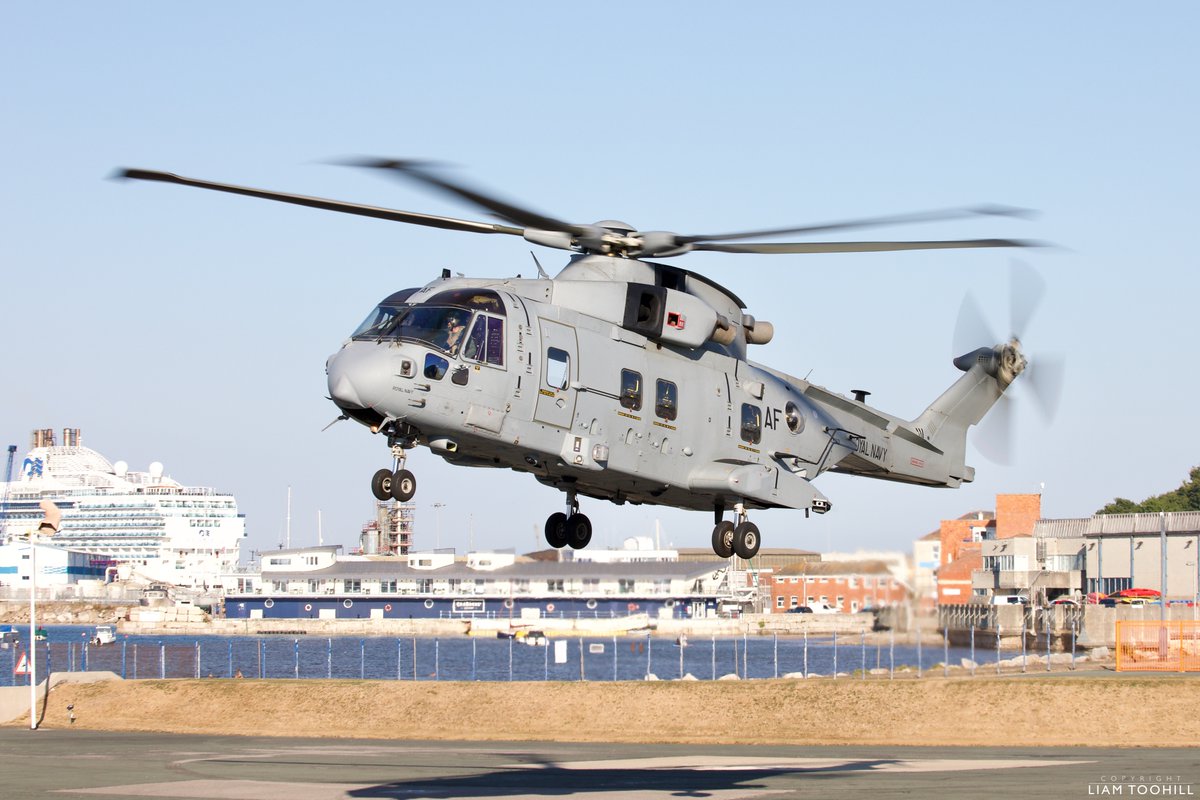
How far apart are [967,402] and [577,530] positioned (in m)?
8.77

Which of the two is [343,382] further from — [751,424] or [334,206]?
[751,424]

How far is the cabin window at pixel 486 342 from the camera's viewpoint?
67.5 ft

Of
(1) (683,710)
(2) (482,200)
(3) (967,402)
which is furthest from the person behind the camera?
(1) (683,710)

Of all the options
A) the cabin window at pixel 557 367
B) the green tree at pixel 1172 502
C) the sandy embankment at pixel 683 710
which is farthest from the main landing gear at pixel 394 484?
the green tree at pixel 1172 502

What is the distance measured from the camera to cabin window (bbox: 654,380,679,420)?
22.5 m

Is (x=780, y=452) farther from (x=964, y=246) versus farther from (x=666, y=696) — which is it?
(x=666, y=696)

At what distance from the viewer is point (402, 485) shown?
65.5 feet

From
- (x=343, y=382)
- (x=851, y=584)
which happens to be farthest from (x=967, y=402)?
(x=343, y=382)

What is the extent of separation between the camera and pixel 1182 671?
47094 mm

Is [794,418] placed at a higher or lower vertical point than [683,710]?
higher

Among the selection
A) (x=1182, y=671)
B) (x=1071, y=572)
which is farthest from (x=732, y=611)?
(x=1182, y=671)

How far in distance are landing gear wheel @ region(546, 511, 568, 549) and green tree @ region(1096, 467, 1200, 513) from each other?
12282cm

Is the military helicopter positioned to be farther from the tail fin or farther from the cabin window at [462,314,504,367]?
the tail fin

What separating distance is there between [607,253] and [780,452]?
4629 mm
